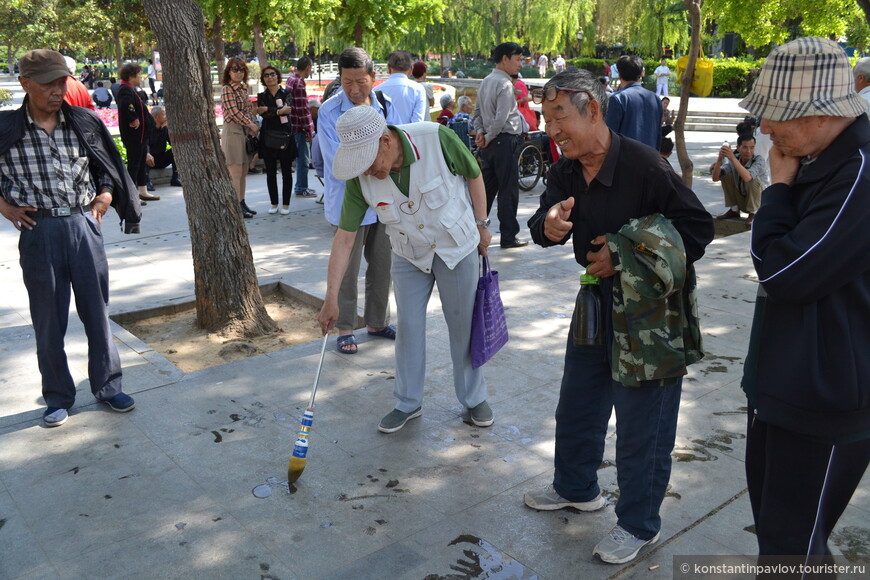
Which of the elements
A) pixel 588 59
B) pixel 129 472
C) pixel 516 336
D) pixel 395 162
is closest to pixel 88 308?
pixel 129 472

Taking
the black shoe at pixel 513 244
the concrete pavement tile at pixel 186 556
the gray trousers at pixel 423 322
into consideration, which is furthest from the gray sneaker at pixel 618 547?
the black shoe at pixel 513 244

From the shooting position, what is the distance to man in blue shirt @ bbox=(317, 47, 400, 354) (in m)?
5.41

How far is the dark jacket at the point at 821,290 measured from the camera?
7.07 feet

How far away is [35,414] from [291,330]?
205 cm

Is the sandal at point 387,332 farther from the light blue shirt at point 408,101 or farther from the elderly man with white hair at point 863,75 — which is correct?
the elderly man with white hair at point 863,75

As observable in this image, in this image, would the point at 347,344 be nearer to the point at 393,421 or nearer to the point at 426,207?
the point at 393,421

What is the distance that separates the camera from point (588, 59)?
4422cm

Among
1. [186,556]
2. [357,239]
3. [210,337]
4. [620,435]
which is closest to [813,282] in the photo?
[620,435]

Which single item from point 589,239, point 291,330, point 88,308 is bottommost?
point 291,330

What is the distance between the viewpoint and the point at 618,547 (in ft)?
10.2

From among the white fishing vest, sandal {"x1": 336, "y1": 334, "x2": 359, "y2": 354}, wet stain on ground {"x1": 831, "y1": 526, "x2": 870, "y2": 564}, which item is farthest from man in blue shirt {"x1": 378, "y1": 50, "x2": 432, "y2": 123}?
wet stain on ground {"x1": 831, "y1": 526, "x2": 870, "y2": 564}

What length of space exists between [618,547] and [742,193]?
6927mm

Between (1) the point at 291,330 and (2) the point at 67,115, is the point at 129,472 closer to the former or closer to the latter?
(2) the point at 67,115

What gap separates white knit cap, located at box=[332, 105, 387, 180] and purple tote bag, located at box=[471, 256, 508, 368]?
95 cm
